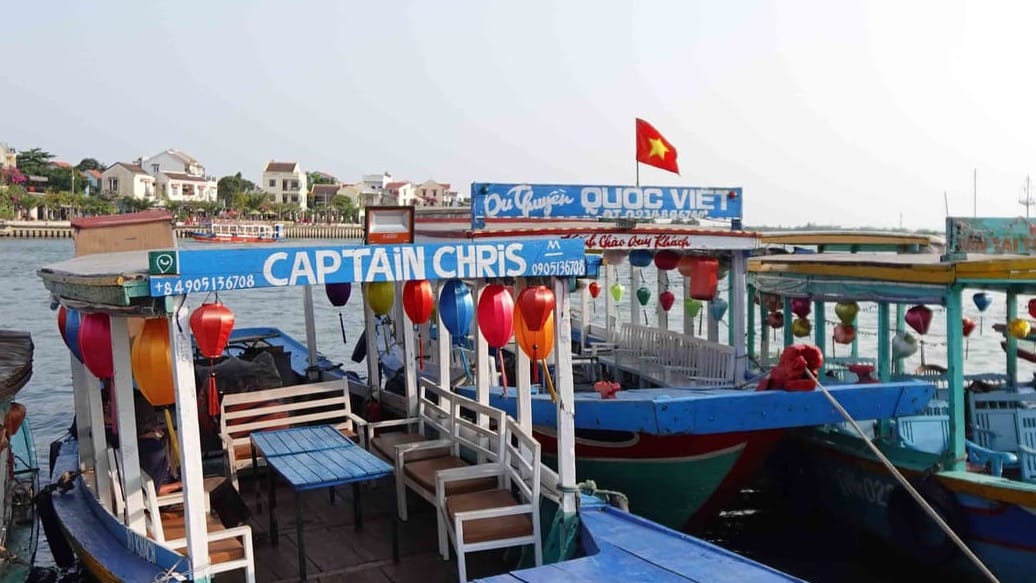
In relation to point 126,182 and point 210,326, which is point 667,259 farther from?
point 126,182

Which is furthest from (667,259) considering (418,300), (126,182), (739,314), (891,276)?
(126,182)

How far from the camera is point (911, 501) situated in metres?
8.87

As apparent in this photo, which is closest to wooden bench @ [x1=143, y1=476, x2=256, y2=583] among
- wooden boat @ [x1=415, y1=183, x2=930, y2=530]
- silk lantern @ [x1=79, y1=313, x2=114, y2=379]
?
silk lantern @ [x1=79, y1=313, x2=114, y2=379]

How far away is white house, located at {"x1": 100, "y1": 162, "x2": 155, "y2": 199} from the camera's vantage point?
107812 mm

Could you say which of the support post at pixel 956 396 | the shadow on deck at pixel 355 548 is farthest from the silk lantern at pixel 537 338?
the support post at pixel 956 396

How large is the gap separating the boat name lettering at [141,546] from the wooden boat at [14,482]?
2.06 metres

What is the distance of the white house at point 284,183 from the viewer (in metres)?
126

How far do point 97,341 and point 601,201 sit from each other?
5832mm

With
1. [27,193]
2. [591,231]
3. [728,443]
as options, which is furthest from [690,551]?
[27,193]

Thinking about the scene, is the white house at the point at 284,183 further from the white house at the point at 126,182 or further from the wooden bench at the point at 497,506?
the wooden bench at the point at 497,506

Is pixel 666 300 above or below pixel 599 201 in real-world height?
below

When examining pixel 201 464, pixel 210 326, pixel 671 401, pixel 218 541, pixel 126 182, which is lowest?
pixel 218 541

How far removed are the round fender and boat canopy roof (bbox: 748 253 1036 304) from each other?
1.75 m

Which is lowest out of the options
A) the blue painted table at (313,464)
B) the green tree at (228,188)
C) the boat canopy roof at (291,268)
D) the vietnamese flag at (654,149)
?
the blue painted table at (313,464)
